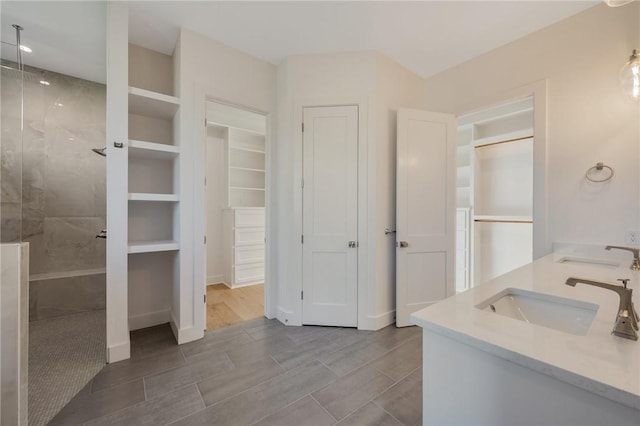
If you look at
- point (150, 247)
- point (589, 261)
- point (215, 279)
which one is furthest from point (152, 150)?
point (589, 261)

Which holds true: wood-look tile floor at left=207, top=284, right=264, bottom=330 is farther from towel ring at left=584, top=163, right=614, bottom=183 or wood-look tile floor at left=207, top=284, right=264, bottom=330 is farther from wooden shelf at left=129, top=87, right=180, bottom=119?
towel ring at left=584, top=163, right=614, bottom=183

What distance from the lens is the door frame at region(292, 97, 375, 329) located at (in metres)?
2.48

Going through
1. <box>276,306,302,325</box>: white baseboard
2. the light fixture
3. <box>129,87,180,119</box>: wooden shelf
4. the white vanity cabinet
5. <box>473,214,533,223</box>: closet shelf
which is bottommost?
<box>276,306,302,325</box>: white baseboard

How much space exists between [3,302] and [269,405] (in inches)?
53.6

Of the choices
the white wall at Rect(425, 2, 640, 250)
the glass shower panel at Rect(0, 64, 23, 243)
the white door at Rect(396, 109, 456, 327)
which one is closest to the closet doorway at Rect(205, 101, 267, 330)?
the white door at Rect(396, 109, 456, 327)

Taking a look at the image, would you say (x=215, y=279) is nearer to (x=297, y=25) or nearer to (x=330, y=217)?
(x=330, y=217)

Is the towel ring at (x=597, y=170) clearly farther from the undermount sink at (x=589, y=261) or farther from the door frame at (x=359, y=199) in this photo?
the door frame at (x=359, y=199)

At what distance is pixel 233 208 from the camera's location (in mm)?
3777

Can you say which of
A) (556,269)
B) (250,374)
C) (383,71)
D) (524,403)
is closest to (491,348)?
(524,403)

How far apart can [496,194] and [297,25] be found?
10.6 feet

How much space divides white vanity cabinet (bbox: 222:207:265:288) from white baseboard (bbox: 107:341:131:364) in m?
1.84

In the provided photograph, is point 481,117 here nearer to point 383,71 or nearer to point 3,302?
point 383,71

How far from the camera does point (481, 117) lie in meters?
3.50

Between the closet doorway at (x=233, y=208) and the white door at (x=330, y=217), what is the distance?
4.39 feet
